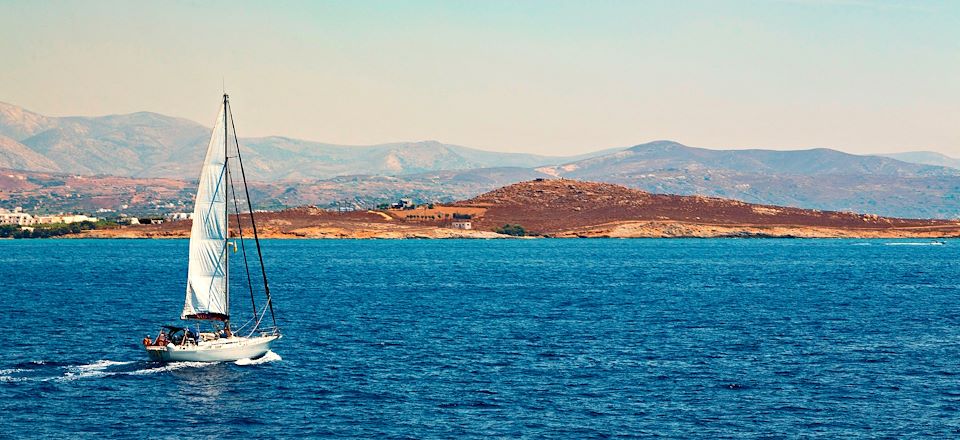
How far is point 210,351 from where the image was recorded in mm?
67188

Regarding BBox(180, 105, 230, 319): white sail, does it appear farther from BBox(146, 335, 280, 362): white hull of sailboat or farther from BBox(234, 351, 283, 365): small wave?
BBox(234, 351, 283, 365): small wave

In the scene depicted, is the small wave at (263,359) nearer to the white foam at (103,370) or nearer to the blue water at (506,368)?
the blue water at (506,368)

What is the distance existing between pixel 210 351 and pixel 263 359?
144 inches

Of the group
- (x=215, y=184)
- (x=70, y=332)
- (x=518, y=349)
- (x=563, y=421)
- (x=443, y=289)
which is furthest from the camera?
(x=443, y=289)

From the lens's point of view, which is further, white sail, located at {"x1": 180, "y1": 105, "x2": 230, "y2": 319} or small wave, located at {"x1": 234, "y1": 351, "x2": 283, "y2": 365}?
small wave, located at {"x1": 234, "y1": 351, "x2": 283, "y2": 365}

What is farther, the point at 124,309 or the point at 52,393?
the point at 124,309

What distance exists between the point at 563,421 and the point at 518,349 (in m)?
22.6

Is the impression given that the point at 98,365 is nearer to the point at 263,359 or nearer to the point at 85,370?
the point at 85,370

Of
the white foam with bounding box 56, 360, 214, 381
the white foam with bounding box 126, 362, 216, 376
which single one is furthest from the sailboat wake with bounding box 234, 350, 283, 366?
the white foam with bounding box 56, 360, 214, 381

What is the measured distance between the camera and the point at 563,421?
52.5 meters

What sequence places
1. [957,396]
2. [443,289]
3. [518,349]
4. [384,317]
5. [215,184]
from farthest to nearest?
1. [443,289]
2. [384,317]
3. [518,349]
4. [215,184]
5. [957,396]

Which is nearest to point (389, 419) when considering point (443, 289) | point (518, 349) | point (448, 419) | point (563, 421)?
point (448, 419)

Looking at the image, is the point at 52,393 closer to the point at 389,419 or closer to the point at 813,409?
the point at 389,419

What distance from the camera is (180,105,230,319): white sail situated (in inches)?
2650
